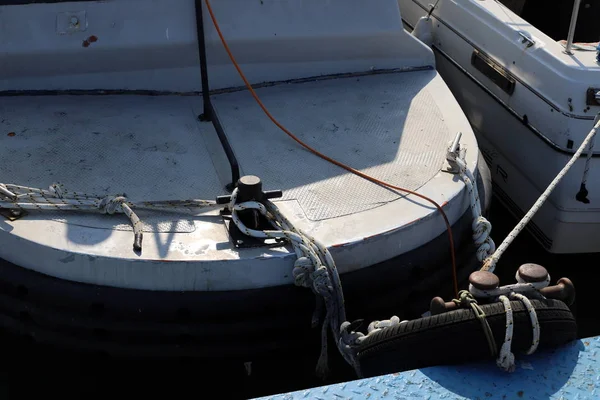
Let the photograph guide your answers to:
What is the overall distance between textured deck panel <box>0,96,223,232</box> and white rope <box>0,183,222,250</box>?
Answer: 0.14 ft

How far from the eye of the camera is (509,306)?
2750mm

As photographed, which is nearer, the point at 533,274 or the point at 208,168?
the point at 533,274

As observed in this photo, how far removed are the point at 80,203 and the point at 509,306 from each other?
1876 mm

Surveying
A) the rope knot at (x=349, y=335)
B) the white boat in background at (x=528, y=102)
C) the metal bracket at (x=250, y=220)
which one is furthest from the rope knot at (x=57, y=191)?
the white boat in background at (x=528, y=102)

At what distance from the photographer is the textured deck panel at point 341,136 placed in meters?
3.68

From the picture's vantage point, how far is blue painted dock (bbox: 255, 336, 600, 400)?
2.72m

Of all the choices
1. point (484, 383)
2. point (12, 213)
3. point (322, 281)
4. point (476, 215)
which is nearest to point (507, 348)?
point (484, 383)

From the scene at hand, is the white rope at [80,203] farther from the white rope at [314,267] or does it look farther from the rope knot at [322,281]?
the rope knot at [322,281]

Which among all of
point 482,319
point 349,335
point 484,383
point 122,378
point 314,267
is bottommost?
point 122,378

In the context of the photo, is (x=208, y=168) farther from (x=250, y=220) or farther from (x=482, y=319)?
(x=482, y=319)

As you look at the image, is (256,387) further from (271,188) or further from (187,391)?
(271,188)

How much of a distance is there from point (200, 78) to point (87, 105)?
2.22ft

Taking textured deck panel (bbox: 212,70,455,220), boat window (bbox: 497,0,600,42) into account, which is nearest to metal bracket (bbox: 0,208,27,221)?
textured deck panel (bbox: 212,70,455,220)

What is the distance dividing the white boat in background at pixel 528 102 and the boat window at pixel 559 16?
46.7 inches
